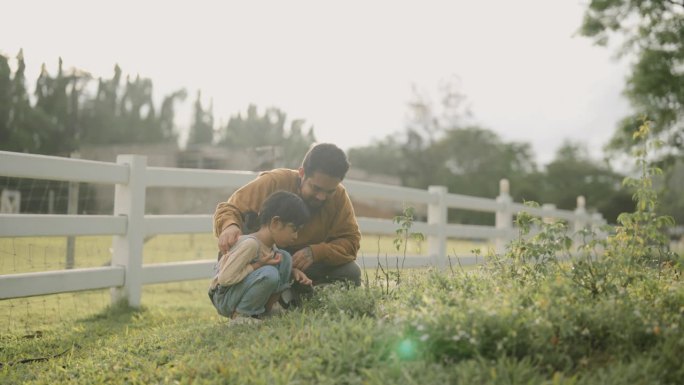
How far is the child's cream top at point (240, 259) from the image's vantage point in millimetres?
4203

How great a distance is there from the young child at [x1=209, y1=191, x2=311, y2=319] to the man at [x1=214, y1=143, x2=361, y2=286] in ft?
0.48

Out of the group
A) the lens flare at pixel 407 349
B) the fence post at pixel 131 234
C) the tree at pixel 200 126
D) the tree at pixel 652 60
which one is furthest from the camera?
the tree at pixel 200 126

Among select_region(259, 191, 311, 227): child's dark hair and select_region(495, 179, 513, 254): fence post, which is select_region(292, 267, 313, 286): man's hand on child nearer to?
select_region(259, 191, 311, 227): child's dark hair

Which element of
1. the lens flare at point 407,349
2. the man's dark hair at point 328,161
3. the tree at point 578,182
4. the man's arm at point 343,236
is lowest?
the lens flare at point 407,349

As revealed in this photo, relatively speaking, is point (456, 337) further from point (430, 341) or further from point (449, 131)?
point (449, 131)

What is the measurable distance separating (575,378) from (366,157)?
5445 centimetres

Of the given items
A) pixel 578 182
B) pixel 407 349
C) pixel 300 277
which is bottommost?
pixel 407 349

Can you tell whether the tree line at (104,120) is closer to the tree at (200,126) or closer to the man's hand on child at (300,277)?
the tree at (200,126)

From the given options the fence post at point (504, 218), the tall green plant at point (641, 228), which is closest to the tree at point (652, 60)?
the fence post at point (504, 218)

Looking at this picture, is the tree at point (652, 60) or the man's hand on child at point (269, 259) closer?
the man's hand on child at point (269, 259)

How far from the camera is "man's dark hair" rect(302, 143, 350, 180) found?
4.47 meters

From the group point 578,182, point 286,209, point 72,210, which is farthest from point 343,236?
point 578,182

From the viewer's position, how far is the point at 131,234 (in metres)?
5.90

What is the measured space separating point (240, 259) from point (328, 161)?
86 centimetres
